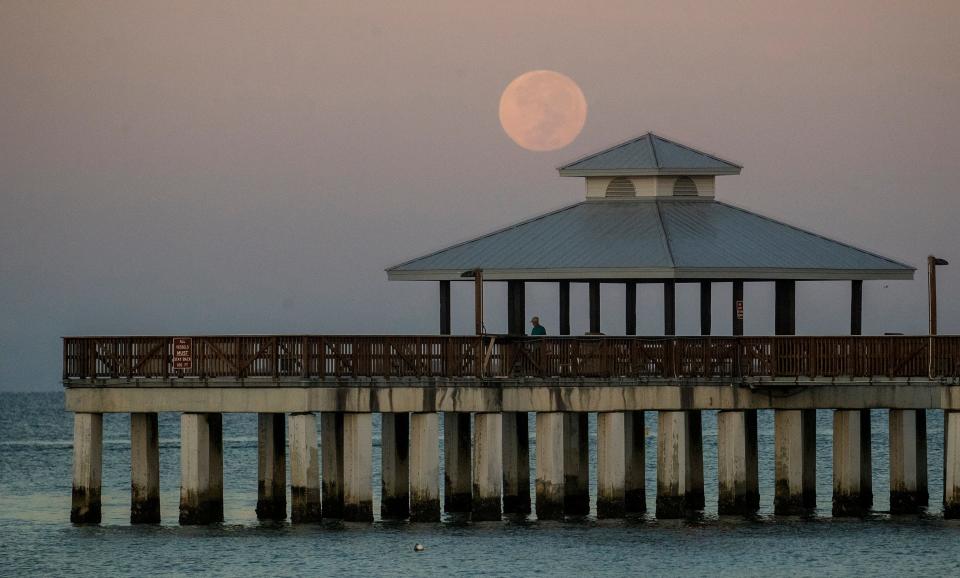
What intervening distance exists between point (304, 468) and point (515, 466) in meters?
8.75

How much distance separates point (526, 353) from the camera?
5591 centimetres

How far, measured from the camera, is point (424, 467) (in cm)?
5494

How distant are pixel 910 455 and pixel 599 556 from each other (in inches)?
404

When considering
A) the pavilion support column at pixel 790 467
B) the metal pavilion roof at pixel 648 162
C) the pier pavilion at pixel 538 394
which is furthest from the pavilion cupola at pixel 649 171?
the pavilion support column at pixel 790 467

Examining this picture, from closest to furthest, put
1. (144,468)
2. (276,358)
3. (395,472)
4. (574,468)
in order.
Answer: (276,358), (144,468), (395,472), (574,468)

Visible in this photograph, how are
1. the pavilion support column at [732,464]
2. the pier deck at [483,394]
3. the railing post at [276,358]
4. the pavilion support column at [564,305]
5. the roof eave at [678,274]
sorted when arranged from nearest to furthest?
the pier deck at [483,394] → the railing post at [276,358] → the pavilion support column at [732,464] → the roof eave at [678,274] → the pavilion support column at [564,305]

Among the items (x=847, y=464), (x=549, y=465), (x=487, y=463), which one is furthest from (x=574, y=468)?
(x=847, y=464)

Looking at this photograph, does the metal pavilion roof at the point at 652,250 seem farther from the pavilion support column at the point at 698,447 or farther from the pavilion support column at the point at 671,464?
the pavilion support column at the point at 671,464

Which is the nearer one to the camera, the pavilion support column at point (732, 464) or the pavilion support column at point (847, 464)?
the pavilion support column at point (732, 464)

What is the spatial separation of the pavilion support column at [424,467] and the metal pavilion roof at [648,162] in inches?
449

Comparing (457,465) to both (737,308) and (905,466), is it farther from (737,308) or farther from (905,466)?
(905,466)

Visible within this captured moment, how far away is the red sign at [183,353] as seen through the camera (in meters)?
56.2

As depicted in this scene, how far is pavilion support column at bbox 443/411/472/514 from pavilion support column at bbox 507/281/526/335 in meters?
2.83

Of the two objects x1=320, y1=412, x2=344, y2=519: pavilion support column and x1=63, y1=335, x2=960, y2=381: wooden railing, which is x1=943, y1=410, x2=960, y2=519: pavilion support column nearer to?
x1=63, y1=335, x2=960, y2=381: wooden railing
